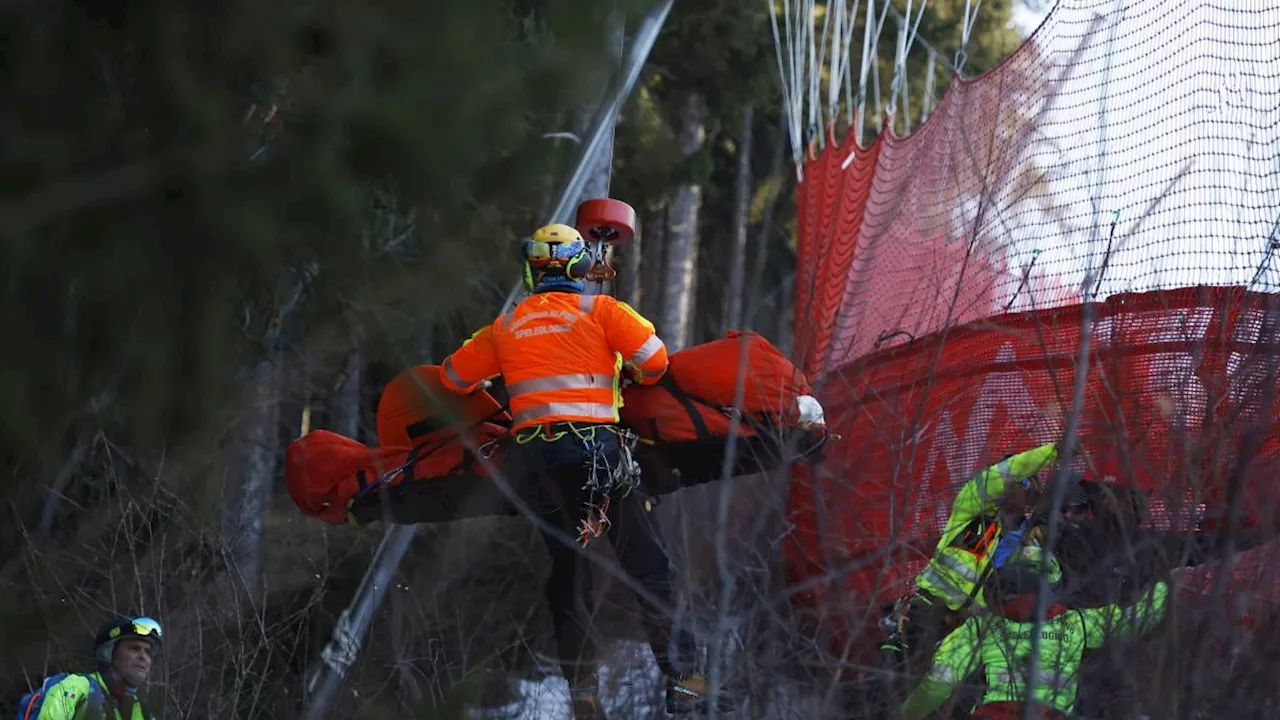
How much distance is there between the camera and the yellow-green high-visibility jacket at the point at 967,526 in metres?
4.97

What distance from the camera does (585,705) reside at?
5688 millimetres

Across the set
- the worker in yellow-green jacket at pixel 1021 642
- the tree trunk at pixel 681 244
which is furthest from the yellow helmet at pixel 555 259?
the tree trunk at pixel 681 244

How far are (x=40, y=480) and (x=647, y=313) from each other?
58.9 ft

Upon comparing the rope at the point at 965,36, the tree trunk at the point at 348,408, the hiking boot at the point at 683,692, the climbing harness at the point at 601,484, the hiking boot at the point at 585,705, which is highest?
the rope at the point at 965,36

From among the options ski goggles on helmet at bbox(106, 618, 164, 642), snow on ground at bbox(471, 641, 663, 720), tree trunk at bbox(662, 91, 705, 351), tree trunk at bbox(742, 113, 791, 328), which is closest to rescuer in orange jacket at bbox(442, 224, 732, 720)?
snow on ground at bbox(471, 641, 663, 720)

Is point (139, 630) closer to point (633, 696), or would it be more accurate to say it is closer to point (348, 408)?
point (633, 696)

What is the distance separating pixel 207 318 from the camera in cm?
326

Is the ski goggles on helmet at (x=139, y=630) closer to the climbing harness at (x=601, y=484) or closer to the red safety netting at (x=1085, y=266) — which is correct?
the climbing harness at (x=601, y=484)

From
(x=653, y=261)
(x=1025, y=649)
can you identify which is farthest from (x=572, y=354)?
(x=653, y=261)

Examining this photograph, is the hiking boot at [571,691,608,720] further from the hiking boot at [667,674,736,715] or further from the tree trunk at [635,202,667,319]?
the tree trunk at [635,202,667,319]

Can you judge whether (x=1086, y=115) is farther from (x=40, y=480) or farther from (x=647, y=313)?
(x=647, y=313)

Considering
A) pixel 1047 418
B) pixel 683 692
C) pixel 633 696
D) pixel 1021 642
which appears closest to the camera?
pixel 1021 642

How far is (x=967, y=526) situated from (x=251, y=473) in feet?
13.6

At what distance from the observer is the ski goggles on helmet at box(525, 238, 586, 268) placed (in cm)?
604
